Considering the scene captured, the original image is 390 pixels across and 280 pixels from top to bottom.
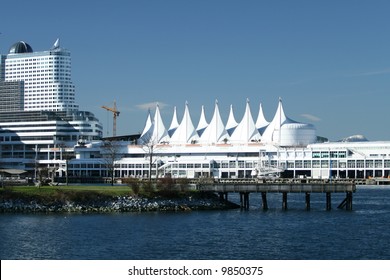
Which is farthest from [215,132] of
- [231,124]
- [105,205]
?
[105,205]

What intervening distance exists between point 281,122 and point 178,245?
101938 mm

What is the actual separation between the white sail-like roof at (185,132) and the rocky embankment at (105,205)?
86.8 meters

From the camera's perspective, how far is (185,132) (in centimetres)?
14638

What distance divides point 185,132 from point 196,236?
106m

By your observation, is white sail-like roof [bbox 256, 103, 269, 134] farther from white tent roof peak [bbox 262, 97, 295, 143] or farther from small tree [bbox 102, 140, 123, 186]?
small tree [bbox 102, 140, 123, 186]

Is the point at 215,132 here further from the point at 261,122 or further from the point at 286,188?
the point at 286,188

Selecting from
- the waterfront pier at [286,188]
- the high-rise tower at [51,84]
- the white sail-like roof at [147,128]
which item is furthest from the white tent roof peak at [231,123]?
the waterfront pier at [286,188]

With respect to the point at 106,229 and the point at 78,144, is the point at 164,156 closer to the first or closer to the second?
the point at 78,144

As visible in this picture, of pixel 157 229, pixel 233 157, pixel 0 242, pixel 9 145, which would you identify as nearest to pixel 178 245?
pixel 157 229

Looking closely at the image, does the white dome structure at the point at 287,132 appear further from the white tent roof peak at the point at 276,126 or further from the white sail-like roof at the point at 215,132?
the white sail-like roof at the point at 215,132

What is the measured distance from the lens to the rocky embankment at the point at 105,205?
54.0m

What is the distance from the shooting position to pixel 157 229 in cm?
4334

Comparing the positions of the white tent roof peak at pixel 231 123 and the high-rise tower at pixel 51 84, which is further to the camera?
the high-rise tower at pixel 51 84

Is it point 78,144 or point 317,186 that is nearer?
point 317,186
